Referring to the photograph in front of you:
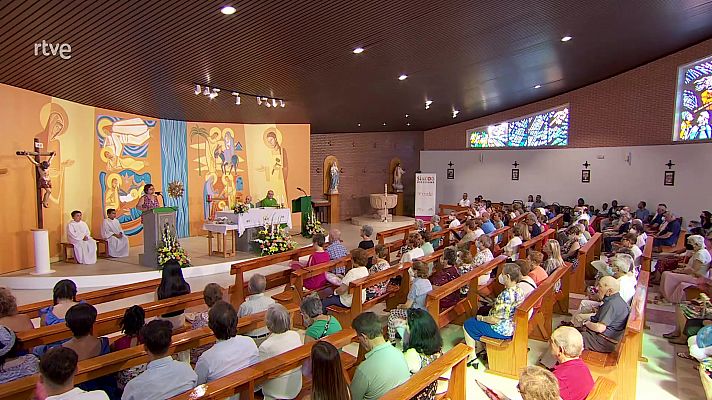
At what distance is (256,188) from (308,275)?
7.74m

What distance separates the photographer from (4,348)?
9.57ft

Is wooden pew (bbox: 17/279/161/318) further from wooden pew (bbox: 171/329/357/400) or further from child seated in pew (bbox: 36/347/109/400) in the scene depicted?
wooden pew (bbox: 171/329/357/400)

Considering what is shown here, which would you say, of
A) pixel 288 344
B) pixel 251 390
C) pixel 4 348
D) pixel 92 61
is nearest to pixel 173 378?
pixel 251 390

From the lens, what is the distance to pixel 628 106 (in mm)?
12203

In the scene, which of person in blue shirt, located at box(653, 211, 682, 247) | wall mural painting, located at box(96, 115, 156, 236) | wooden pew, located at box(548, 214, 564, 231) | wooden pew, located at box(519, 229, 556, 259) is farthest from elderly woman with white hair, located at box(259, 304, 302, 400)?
person in blue shirt, located at box(653, 211, 682, 247)

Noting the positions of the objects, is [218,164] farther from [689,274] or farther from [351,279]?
[689,274]

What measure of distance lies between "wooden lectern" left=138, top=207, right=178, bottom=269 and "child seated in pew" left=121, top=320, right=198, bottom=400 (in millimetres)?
5542

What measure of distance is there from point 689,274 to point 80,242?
8.96 metres

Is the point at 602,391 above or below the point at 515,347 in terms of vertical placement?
above

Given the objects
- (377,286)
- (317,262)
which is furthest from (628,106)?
(317,262)

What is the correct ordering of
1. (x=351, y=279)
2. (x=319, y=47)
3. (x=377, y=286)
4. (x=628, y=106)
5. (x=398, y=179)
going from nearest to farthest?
(x=351, y=279), (x=377, y=286), (x=319, y=47), (x=628, y=106), (x=398, y=179)

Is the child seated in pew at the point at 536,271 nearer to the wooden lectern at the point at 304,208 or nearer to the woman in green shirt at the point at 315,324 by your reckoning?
the woman in green shirt at the point at 315,324

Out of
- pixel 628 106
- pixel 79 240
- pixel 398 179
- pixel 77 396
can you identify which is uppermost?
pixel 628 106

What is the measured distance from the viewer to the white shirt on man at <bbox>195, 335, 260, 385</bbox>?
2.84 metres
